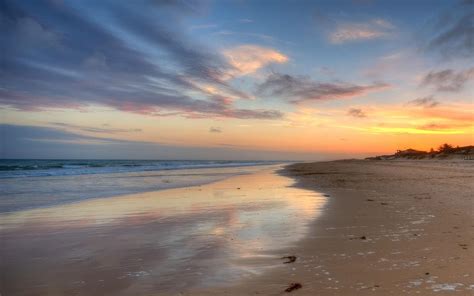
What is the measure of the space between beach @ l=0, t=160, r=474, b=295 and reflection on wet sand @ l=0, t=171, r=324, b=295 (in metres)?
0.02

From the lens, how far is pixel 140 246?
7.39m

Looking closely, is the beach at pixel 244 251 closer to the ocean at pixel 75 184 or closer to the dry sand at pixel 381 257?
the dry sand at pixel 381 257

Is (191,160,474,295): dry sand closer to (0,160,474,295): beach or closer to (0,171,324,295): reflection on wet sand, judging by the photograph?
(0,160,474,295): beach

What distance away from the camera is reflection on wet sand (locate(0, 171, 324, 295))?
17.3 feet

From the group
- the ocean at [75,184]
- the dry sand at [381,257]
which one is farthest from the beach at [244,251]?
the ocean at [75,184]

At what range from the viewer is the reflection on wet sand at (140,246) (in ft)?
17.3

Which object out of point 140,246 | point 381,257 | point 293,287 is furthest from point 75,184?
point 293,287

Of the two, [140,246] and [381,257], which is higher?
[381,257]

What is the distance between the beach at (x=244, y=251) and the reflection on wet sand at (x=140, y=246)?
0.02 meters

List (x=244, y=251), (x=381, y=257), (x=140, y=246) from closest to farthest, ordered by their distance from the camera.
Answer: (x=381, y=257)
(x=244, y=251)
(x=140, y=246)

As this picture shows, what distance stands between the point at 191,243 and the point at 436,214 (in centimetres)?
671

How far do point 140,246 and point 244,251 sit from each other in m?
2.16

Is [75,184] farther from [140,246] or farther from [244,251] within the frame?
[244,251]

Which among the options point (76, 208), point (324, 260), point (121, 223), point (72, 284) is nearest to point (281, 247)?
point (324, 260)
